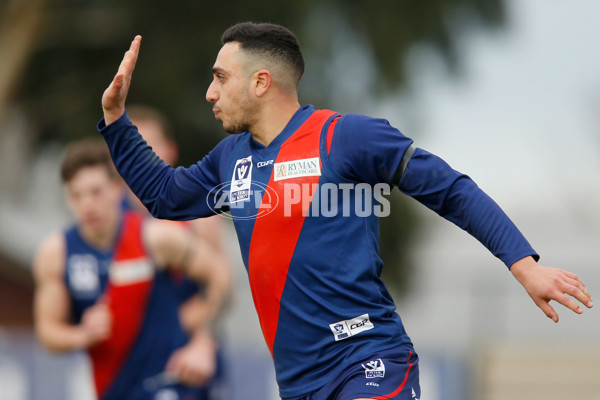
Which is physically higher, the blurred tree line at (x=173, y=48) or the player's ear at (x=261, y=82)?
the blurred tree line at (x=173, y=48)

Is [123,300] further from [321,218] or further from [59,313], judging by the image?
[321,218]

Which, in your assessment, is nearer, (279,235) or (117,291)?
(279,235)

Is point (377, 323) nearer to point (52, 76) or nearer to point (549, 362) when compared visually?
point (549, 362)

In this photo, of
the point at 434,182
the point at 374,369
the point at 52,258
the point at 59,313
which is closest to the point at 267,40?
the point at 434,182

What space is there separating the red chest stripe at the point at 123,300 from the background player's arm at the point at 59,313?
125 millimetres

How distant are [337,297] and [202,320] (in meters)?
3.09

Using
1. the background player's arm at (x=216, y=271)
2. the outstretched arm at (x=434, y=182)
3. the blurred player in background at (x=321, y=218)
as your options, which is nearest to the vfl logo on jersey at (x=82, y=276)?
the background player's arm at (x=216, y=271)

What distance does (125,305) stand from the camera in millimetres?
6633

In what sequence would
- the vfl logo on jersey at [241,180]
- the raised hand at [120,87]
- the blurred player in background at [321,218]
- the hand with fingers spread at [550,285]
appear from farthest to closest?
the raised hand at [120,87] < the vfl logo on jersey at [241,180] < the blurred player in background at [321,218] < the hand with fingers spread at [550,285]

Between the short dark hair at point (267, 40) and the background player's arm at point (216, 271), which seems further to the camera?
the background player's arm at point (216, 271)

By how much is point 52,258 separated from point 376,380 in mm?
3389

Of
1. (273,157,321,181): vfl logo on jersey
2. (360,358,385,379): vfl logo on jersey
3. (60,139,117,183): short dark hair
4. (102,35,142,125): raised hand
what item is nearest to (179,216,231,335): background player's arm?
(60,139,117,183): short dark hair

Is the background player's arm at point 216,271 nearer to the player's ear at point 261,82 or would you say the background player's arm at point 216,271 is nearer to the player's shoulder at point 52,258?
the player's shoulder at point 52,258

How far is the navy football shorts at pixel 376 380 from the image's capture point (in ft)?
12.9
